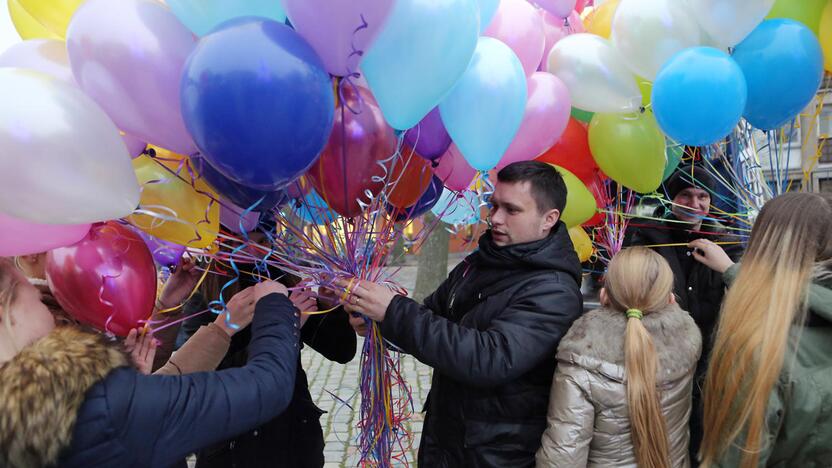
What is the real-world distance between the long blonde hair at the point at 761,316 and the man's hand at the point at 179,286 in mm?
1742

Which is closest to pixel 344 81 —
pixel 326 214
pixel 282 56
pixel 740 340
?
pixel 282 56

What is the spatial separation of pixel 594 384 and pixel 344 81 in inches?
44.0

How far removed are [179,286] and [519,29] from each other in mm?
1537

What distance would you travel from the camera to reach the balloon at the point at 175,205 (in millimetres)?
1825

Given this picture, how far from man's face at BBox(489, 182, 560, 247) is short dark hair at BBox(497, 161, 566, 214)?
0.05 feet

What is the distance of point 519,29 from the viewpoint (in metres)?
2.16

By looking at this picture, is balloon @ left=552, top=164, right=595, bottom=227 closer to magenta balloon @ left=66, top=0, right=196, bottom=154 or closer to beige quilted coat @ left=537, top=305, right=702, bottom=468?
beige quilted coat @ left=537, top=305, right=702, bottom=468

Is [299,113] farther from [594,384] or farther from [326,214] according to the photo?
[594,384]

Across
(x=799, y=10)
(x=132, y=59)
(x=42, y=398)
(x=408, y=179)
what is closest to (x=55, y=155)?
→ (x=132, y=59)

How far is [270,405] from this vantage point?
4.66 ft

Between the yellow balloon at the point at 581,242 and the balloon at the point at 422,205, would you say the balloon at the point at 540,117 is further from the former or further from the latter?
the yellow balloon at the point at 581,242

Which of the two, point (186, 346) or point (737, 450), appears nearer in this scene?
point (737, 450)

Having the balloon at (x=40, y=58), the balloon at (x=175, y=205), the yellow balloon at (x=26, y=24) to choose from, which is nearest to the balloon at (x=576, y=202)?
the balloon at (x=175, y=205)

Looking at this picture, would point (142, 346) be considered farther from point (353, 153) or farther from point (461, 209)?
point (461, 209)
